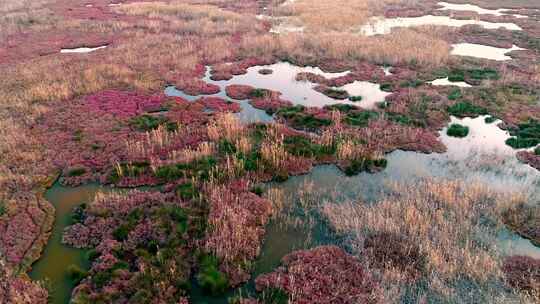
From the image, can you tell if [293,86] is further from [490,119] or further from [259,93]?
[490,119]

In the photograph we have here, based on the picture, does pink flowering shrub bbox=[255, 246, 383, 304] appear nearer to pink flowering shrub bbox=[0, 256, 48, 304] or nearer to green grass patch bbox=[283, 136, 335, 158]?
green grass patch bbox=[283, 136, 335, 158]

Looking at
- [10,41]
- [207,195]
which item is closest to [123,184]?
[207,195]

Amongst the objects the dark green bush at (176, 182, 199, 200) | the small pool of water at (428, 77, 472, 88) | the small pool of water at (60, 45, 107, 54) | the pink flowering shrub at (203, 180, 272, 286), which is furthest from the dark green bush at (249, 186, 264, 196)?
the small pool of water at (60, 45, 107, 54)

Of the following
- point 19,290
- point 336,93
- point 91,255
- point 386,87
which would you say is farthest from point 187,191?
point 386,87

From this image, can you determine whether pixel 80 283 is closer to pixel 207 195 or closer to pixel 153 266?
pixel 153 266

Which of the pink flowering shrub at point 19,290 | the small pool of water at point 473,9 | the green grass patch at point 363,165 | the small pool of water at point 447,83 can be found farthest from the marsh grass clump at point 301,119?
the small pool of water at point 473,9

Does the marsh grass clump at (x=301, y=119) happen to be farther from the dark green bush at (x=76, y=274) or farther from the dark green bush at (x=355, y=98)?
the dark green bush at (x=76, y=274)
